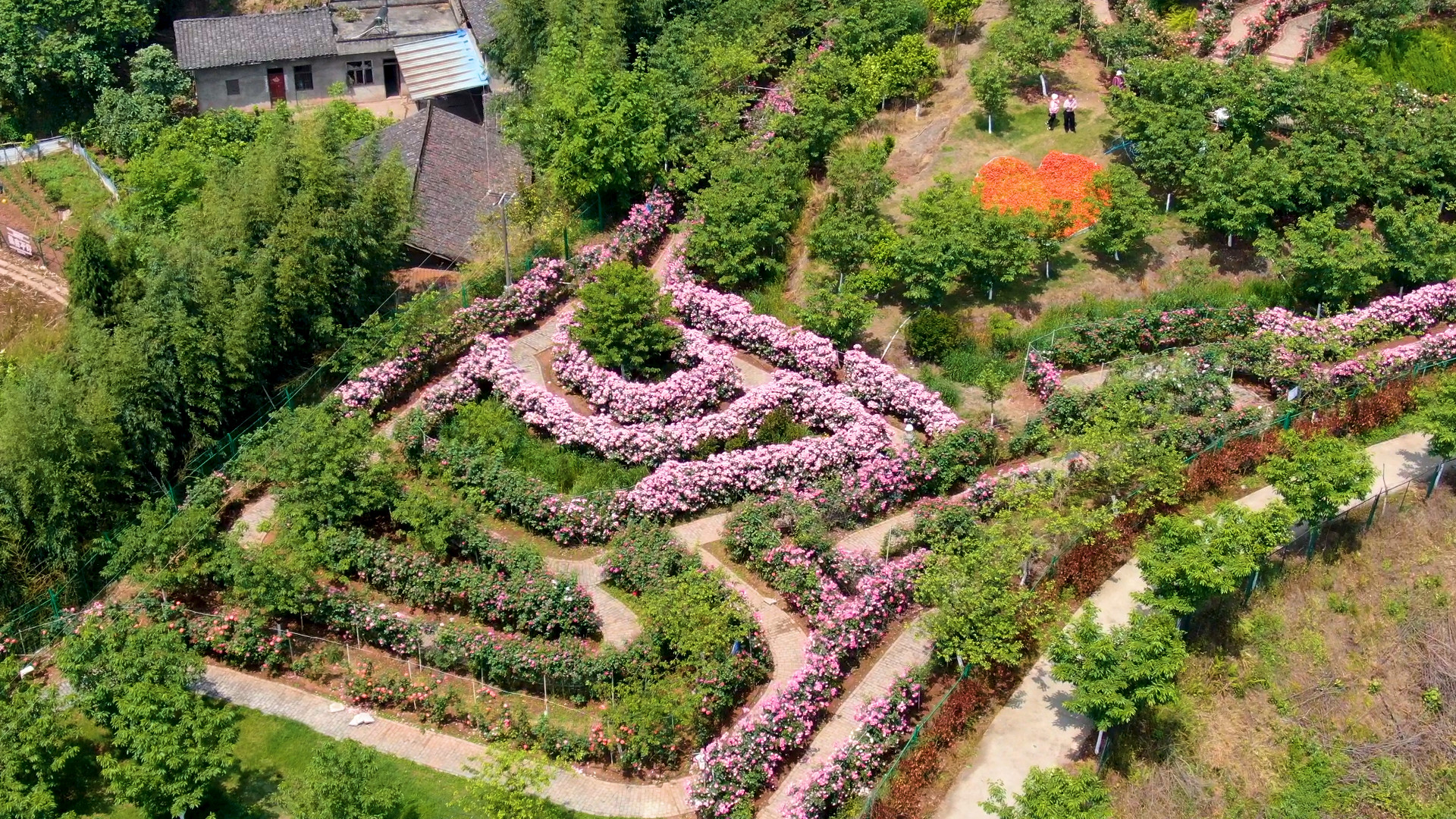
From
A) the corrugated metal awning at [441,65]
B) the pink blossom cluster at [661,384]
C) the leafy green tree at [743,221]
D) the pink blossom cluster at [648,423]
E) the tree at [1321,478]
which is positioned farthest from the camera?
the corrugated metal awning at [441,65]

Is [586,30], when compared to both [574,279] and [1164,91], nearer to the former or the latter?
[574,279]

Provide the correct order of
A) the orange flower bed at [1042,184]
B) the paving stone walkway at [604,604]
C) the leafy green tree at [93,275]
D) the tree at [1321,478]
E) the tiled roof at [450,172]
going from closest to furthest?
1. the tree at [1321,478]
2. the paving stone walkway at [604,604]
3. the leafy green tree at [93,275]
4. the orange flower bed at [1042,184]
5. the tiled roof at [450,172]

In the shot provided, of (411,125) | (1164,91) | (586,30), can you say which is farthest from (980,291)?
(411,125)

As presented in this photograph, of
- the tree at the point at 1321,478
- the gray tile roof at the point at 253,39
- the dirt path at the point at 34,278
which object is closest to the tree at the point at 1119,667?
the tree at the point at 1321,478

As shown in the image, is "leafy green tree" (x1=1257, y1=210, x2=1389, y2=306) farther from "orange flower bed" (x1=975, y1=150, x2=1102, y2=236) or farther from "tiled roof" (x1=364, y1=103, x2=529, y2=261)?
"tiled roof" (x1=364, y1=103, x2=529, y2=261)

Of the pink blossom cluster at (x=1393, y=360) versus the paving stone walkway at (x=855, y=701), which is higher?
the pink blossom cluster at (x=1393, y=360)

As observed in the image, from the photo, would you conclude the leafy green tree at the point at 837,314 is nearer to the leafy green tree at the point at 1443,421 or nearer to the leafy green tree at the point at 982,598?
the leafy green tree at the point at 982,598

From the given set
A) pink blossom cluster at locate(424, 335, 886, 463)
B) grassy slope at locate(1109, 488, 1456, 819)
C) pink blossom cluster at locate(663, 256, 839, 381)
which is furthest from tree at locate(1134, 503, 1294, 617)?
pink blossom cluster at locate(663, 256, 839, 381)
